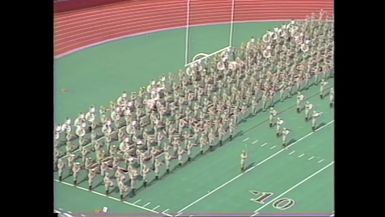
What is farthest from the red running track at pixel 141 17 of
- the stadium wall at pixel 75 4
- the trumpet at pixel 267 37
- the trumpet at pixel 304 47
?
the trumpet at pixel 304 47

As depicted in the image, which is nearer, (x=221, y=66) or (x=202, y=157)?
(x=202, y=157)

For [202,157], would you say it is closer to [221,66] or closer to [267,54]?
[221,66]

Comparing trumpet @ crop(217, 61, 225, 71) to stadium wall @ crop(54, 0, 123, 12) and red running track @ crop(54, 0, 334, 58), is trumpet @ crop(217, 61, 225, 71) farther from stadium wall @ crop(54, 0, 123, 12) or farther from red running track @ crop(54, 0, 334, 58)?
stadium wall @ crop(54, 0, 123, 12)

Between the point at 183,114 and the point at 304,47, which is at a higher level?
the point at 304,47

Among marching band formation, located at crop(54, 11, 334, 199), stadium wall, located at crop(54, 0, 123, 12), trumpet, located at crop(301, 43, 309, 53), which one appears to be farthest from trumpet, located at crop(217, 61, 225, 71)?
stadium wall, located at crop(54, 0, 123, 12)

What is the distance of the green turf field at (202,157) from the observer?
28.9ft

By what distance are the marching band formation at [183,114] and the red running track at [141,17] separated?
29 cm

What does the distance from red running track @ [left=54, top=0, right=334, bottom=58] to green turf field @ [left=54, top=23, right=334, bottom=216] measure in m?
0.12

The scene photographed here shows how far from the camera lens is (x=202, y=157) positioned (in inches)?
369

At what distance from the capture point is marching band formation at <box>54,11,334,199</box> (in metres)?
Answer: 9.14

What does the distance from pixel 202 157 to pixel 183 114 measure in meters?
0.52

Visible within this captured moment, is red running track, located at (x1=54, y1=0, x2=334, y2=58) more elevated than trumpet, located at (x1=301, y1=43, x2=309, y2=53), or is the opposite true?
red running track, located at (x1=54, y1=0, x2=334, y2=58)

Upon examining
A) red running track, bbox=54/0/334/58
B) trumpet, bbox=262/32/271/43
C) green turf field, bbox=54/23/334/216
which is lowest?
green turf field, bbox=54/23/334/216

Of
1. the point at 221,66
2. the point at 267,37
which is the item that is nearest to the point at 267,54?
the point at 267,37
